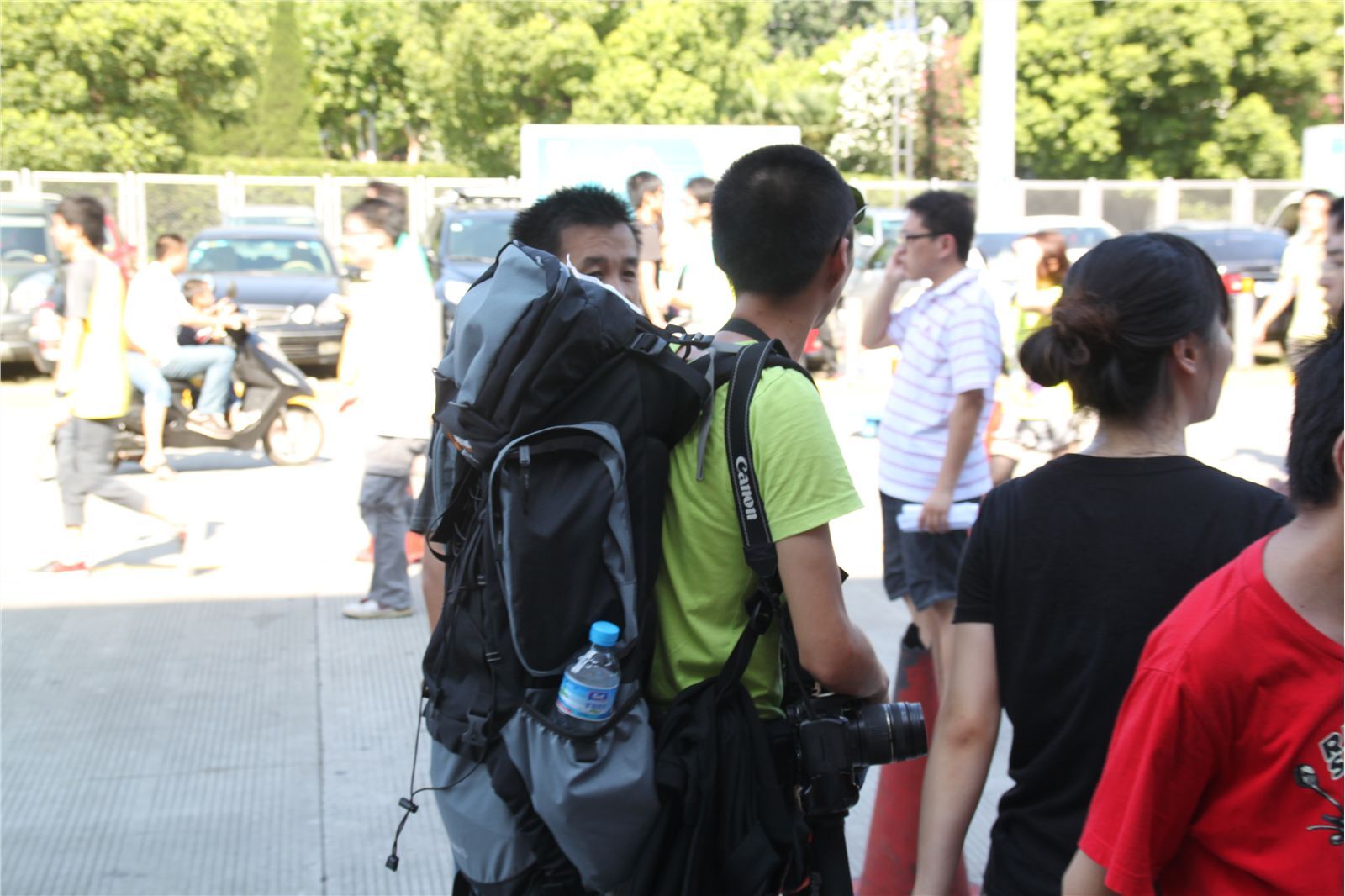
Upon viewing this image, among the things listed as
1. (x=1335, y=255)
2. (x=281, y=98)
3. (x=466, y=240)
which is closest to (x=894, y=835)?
(x=1335, y=255)

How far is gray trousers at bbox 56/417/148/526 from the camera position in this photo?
7.06 metres

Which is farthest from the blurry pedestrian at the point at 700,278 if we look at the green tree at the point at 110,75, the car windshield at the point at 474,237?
the green tree at the point at 110,75

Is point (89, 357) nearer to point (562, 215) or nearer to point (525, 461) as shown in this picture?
point (562, 215)

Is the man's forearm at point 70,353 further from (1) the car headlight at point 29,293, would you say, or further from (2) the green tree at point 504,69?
(2) the green tree at point 504,69

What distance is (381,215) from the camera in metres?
6.34

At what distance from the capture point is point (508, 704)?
211 cm

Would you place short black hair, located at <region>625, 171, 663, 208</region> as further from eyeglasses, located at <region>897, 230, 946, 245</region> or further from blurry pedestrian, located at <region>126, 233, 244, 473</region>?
eyeglasses, located at <region>897, 230, 946, 245</region>

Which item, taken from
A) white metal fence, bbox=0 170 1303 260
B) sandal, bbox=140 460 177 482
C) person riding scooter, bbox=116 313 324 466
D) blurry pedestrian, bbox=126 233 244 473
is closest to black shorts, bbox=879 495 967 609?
blurry pedestrian, bbox=126 233 244 473

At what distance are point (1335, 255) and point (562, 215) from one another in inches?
100

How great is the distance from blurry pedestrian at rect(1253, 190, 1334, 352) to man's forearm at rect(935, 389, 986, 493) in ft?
14.9

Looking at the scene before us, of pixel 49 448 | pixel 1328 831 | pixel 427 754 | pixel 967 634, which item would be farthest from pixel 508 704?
pixel 49 448

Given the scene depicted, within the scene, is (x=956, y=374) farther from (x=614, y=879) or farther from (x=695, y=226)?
(x=695, y=226)

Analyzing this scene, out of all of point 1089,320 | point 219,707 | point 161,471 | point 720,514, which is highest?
point 1089,320

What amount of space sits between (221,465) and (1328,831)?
10359 mm
